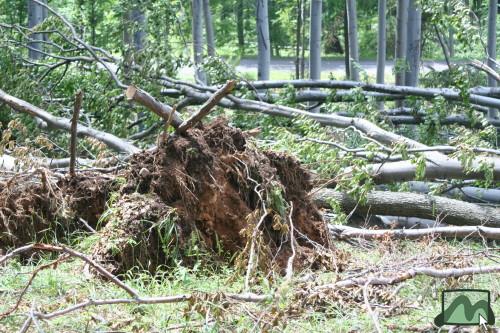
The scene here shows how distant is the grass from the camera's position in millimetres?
4473

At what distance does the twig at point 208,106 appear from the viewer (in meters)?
5.88

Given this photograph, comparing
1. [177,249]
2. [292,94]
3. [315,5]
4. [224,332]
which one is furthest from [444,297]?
[315,5]

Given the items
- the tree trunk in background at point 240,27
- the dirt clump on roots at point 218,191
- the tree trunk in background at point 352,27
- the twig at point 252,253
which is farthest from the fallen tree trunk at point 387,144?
the tree trunk in background at point 240,27

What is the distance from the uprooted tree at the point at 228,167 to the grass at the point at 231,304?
0.18 metres

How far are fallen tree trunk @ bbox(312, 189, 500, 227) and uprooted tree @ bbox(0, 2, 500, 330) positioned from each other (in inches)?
0.5

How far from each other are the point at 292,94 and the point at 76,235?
14.6ft

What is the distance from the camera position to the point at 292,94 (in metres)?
10.3

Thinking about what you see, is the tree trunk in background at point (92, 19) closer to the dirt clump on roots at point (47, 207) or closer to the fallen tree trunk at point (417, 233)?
the dirt clump on roots at point (47, 207)

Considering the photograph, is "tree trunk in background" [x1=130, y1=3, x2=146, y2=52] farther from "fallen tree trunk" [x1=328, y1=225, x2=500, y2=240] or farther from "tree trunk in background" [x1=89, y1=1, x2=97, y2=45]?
"tree trunk in background" [x1=89, y1=1, x2=97, y2=45]

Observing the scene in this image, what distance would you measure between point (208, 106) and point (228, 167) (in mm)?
501

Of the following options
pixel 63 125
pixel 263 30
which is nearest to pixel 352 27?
pixel 263 30

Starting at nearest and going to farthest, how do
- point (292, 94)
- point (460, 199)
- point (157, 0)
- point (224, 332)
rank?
1. point (224, 332)
2. point (460, 199)
3. point (292, 94)
4. point (157, 0)

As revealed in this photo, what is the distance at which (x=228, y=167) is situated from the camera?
616 cm

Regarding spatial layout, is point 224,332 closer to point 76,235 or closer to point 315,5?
point 76,235
